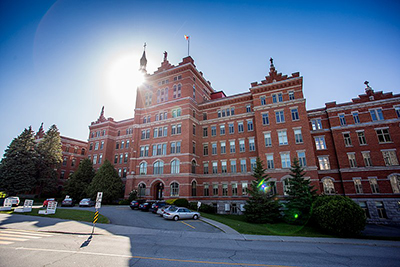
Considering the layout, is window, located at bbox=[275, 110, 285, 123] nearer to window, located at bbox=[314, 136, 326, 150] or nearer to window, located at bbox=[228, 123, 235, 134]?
window, located at bbox=[314, 136, 326, 150]

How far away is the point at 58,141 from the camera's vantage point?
52.4m

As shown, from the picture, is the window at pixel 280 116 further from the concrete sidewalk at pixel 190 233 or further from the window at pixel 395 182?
the concrete sidewalk at pixel 190 233

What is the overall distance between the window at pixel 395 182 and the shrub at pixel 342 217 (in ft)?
61.5

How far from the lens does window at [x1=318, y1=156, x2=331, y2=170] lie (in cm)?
3309

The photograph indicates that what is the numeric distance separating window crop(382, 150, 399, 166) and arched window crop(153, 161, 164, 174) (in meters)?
36.4

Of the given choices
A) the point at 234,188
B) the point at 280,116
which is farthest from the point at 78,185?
the point at 280,116

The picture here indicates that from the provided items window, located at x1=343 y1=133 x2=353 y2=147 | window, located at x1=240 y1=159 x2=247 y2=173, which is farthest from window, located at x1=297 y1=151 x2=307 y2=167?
window, located at x1=240 y1=159 x2=247 y2=173

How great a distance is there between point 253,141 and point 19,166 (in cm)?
5108

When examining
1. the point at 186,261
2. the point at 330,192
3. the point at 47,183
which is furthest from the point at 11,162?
the point at 330,192

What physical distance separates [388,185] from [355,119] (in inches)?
432

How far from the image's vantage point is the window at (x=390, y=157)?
2913 cm

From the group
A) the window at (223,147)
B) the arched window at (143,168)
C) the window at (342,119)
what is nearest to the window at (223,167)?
the window at (223,147)

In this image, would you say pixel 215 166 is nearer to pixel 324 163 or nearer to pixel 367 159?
pixel 324 163

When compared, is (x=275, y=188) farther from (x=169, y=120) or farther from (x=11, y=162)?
(x=11, y=162)
